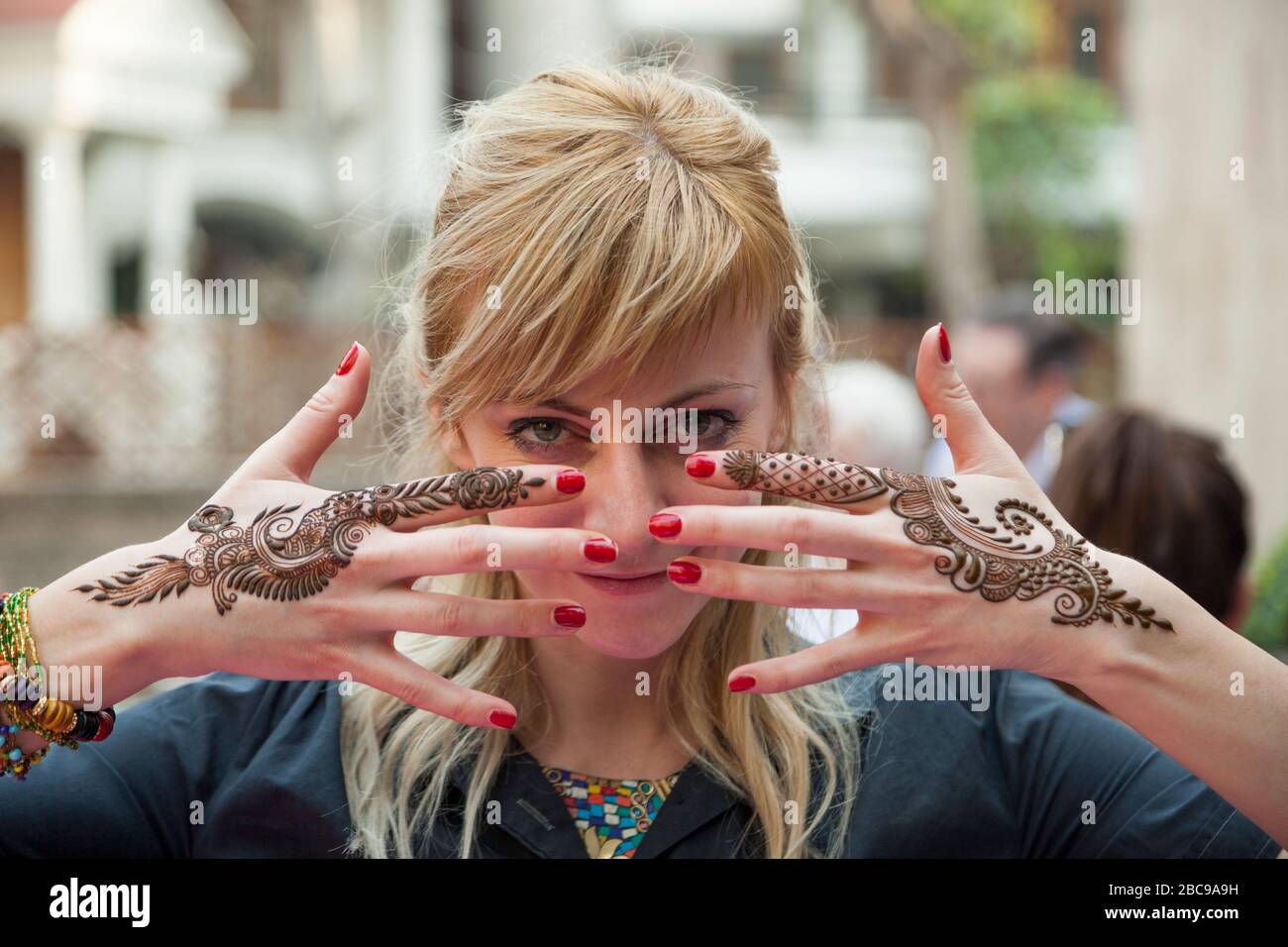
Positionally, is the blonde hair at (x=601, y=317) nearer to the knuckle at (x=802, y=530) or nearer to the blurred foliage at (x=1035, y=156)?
the knuckle at (x=802, y=530)

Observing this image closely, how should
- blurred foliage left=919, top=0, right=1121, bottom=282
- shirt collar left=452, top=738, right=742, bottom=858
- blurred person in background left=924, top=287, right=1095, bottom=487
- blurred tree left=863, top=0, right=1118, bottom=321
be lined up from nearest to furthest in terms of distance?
shirt collar left=452, top=738, right=742, bottom=858
blurred person in background left=924, top=287, right=1095, bottom=487
blurred tree left=863, top=0, right=1118, bottom=321
blurred foliage left=919, top=0, right=1121, bottom=282

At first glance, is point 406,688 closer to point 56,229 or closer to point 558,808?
point 558,808

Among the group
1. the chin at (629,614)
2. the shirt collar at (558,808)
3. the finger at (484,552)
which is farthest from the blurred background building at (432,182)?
the shirt collar at (558,808)

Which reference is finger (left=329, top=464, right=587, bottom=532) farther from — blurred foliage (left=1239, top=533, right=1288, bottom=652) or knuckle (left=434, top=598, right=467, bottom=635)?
blurred foliage (left=1239, top=533, right=1288, bottom=652)

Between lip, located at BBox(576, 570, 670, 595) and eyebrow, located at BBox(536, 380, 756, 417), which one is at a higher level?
eyebrow, located at BBox(536, 380, 756, 417)

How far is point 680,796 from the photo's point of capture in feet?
6.41

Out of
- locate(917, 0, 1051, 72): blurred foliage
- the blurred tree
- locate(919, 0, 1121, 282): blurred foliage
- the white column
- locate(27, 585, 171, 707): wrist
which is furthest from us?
locate(919, 0, 1121, 282): blurred foliage

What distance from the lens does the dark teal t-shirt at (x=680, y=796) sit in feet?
6.11

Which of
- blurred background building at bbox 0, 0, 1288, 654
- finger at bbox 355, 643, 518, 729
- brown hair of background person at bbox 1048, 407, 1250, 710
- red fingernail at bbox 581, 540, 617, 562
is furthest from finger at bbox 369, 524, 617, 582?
brown hair of background person at bbox 1048, 407, 1250, 710

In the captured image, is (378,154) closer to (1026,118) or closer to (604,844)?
(1026,118)

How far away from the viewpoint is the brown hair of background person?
3.21 meters

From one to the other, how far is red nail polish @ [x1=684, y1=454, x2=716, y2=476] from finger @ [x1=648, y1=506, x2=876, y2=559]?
0.04 metres

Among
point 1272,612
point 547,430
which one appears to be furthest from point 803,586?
point 1272,612

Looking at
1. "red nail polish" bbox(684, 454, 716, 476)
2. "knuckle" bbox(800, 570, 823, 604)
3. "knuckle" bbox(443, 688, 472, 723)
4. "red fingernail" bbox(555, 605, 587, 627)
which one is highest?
"red nail polish" bbox(684, 454, 716, 476)
